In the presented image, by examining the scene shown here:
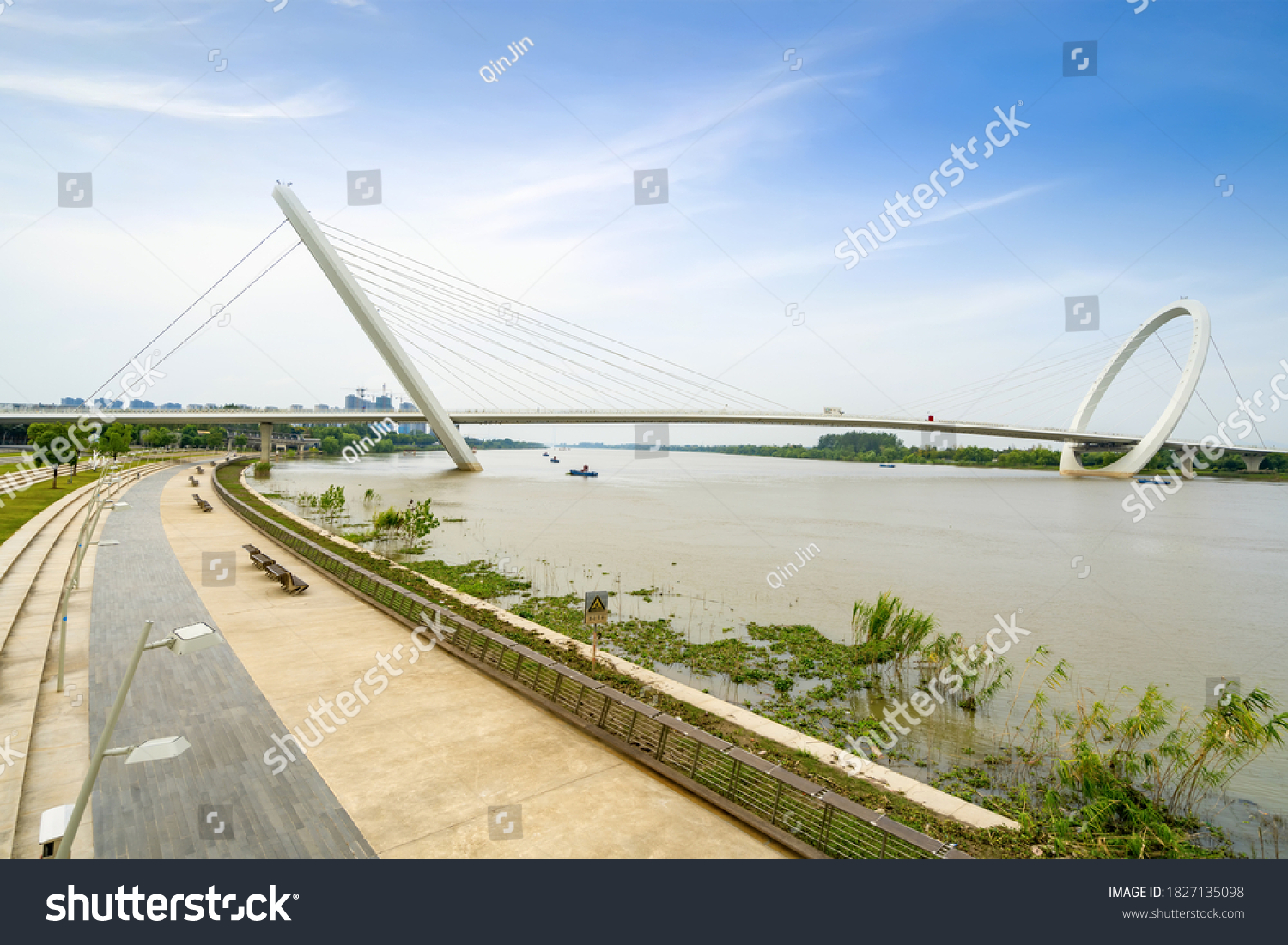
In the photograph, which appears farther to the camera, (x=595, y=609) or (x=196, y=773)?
(x=595, y=609)

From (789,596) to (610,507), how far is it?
77.2 feet

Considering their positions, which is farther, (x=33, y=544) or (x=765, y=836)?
(x=33, y=544)

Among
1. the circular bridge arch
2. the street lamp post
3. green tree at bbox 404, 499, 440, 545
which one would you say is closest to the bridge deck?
the circular bridge arch

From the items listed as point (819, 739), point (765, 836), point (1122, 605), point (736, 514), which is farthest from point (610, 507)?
point (765, 836)

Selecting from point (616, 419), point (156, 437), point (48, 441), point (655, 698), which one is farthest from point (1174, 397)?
point (156, 437)

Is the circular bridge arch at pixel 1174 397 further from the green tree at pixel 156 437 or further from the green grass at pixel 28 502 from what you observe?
the green tree at pixel 156 437

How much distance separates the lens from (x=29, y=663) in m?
8.75

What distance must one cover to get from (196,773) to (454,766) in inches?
97.7

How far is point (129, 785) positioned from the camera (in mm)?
6082

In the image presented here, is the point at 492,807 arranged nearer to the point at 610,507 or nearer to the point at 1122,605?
the point at 1122,605

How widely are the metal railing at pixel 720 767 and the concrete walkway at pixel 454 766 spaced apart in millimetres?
278

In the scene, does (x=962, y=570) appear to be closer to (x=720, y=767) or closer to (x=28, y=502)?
(x=720, y=767)

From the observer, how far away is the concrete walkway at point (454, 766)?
5.46m
